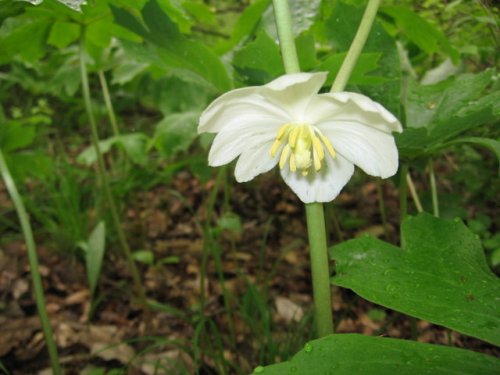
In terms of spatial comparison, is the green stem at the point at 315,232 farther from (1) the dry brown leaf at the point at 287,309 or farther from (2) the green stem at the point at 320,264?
(1) the dry brown leaf at the point at 287,309

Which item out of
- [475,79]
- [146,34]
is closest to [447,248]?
[475,79]

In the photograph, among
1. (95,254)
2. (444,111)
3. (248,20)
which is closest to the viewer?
(444,111)

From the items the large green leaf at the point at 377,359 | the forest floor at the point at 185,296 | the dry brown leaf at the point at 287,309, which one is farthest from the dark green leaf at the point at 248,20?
the dry brown leaf at the point at 287,309

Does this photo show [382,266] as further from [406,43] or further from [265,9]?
[406,43]

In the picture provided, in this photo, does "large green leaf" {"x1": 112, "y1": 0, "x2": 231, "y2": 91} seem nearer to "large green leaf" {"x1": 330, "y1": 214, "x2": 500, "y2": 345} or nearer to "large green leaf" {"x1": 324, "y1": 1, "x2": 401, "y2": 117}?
"large green leaf" {"x1": 324, "y1": 1, "x2": 401, "y2": 117}

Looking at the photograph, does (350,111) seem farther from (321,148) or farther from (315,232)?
(315,232)

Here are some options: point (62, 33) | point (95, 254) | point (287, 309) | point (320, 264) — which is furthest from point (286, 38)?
point (287, 309)

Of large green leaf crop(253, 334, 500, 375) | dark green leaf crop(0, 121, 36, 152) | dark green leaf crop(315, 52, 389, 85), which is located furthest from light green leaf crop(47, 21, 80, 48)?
large green leaf crop(253, 334, 500, 375)
